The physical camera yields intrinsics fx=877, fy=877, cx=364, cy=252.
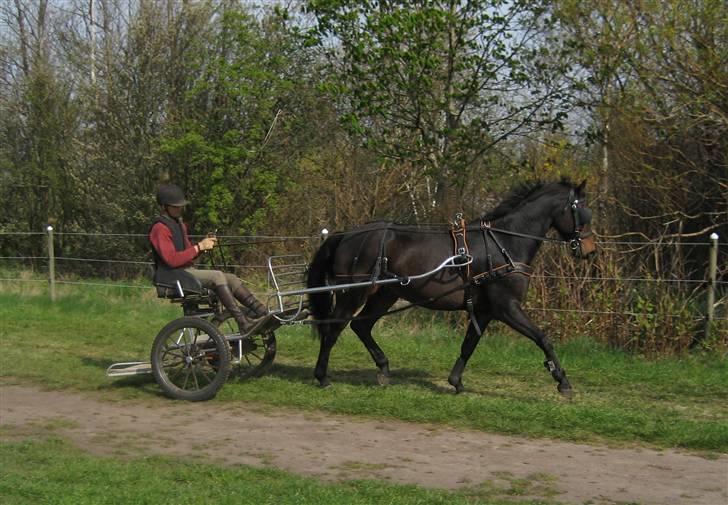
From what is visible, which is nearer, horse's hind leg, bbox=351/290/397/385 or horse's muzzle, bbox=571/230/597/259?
horse's muzzle, bbox=571/230/597/259

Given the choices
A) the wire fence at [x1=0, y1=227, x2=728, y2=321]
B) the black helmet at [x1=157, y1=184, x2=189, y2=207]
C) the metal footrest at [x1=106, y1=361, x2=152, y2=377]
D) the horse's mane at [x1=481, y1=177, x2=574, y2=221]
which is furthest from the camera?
the wire fence at [x1=0, y1=227, x2=728, y2=321]

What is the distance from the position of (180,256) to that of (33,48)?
18591 millimetres

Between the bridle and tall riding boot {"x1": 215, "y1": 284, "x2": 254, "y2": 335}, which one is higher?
the bridle

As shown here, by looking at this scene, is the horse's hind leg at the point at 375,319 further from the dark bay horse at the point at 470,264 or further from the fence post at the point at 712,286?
the fence post at the point at 712,286

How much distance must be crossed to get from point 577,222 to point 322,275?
2.61 m

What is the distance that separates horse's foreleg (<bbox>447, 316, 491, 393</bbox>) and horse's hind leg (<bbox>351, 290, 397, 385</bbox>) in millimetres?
701

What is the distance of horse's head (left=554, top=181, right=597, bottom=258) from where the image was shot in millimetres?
8508

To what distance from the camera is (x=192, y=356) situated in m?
8.41

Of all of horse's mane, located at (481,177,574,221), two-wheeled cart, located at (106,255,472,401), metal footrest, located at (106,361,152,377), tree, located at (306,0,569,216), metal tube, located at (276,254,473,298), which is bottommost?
metal footrest, located at (106,361,152,377)

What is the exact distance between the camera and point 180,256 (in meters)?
Answer: 8.34

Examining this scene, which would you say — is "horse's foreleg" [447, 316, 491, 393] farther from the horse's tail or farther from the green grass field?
the horse's tail

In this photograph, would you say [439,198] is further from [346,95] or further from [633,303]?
[633,303]

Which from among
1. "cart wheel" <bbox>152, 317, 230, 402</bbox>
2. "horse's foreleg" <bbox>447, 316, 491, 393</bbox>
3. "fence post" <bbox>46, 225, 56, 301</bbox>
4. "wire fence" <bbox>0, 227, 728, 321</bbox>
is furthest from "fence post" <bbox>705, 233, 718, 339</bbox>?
"fence post" <bbox>46, 225, 56, 301</bbox>

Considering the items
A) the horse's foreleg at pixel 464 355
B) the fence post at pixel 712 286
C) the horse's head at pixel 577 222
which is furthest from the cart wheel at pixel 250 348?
the fence post at pixel 712 286
